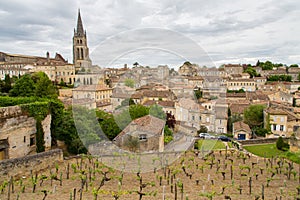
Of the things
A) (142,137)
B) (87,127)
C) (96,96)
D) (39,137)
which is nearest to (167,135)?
(142,137)

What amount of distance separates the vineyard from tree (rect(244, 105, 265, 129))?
15018mm

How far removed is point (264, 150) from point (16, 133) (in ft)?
50.3

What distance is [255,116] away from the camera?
87.5 feet

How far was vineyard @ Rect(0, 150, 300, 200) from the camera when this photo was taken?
7.98 meters

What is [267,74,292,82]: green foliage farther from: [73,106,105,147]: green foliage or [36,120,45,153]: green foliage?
[36,120,45,153]: green foliage

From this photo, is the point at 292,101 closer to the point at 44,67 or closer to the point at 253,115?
the point at 253,115

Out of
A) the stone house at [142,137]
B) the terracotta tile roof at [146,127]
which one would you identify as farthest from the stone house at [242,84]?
the stone house at [142,137]

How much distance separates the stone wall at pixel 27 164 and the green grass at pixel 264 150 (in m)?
12.1

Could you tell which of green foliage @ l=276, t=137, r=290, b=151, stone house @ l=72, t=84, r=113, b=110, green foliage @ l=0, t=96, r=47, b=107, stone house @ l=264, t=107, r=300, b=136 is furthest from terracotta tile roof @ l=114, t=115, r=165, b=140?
stone house @ l=264, t=107, r=300, b=136

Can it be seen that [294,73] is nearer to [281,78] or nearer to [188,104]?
[281,78]

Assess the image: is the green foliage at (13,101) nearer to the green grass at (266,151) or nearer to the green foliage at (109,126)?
the green foliage at (109,126)

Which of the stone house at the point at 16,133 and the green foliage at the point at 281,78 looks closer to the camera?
the stone house at the point at 16,133

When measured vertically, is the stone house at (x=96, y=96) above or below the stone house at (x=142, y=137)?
above

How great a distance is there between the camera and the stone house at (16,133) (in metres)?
11.8
